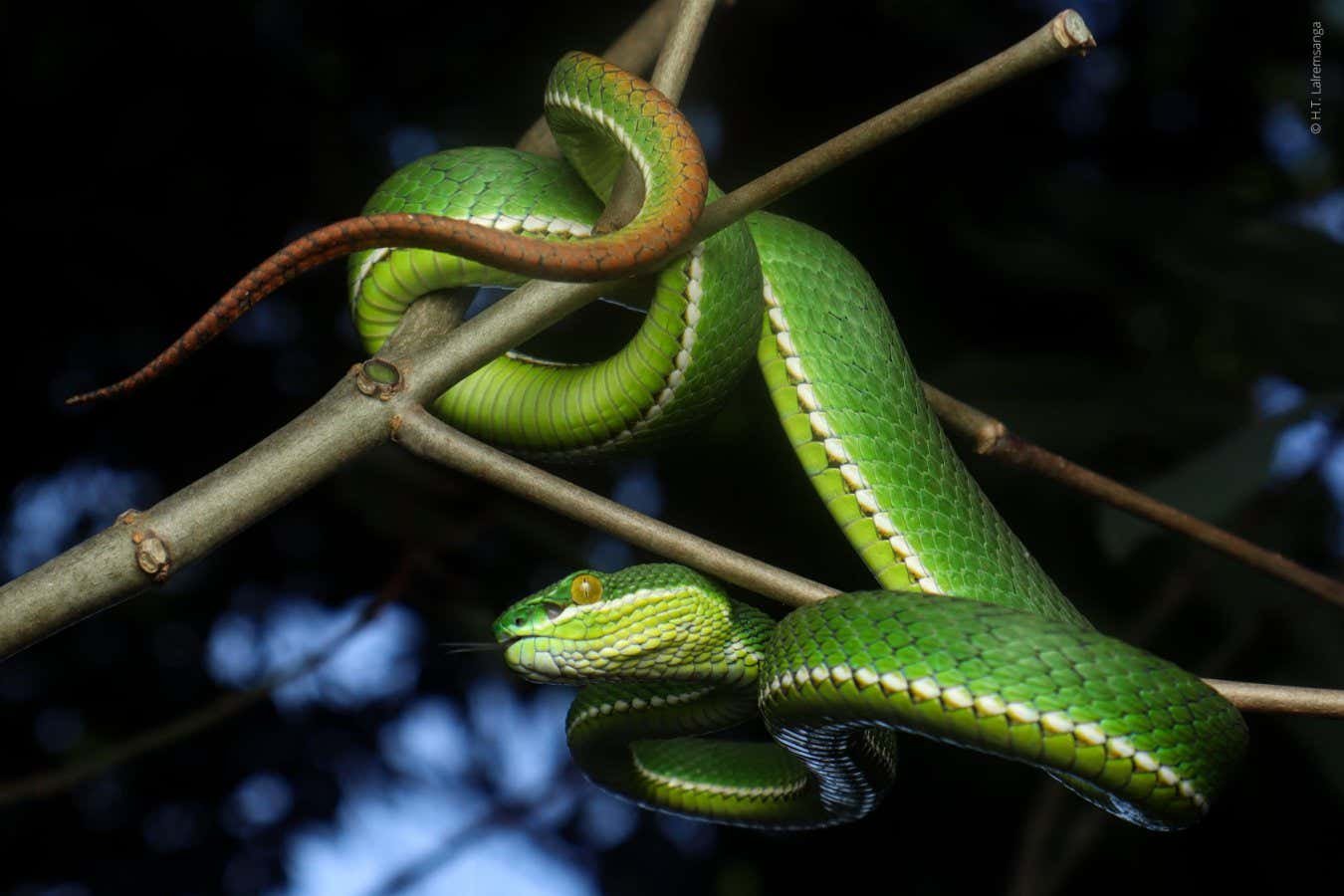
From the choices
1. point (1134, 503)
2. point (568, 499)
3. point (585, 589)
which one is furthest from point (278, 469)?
point (1134, 503)

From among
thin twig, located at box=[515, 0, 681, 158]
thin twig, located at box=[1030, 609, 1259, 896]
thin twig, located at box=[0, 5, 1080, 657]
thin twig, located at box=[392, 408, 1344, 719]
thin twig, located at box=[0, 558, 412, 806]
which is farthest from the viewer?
thin twig, located at box=[1030, 609, 1259, 896]

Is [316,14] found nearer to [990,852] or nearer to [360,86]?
[360,86]

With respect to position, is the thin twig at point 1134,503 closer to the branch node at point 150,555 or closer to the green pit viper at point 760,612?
the green pit viper at point 760,612

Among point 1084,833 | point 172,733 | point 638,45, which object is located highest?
point 638,45

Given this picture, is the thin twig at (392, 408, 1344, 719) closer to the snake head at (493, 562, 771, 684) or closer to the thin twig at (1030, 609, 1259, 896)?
the snake head at (493, 562, 771, 684)

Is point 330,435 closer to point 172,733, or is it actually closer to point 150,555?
point 150,555

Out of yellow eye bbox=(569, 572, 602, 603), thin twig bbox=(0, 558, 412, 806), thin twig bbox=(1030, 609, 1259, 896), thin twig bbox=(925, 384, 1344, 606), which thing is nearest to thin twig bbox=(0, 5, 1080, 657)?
yellow eye bbox=(569, 572, 602, 603)

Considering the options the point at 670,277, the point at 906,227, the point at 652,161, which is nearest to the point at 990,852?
the point at 906,227
